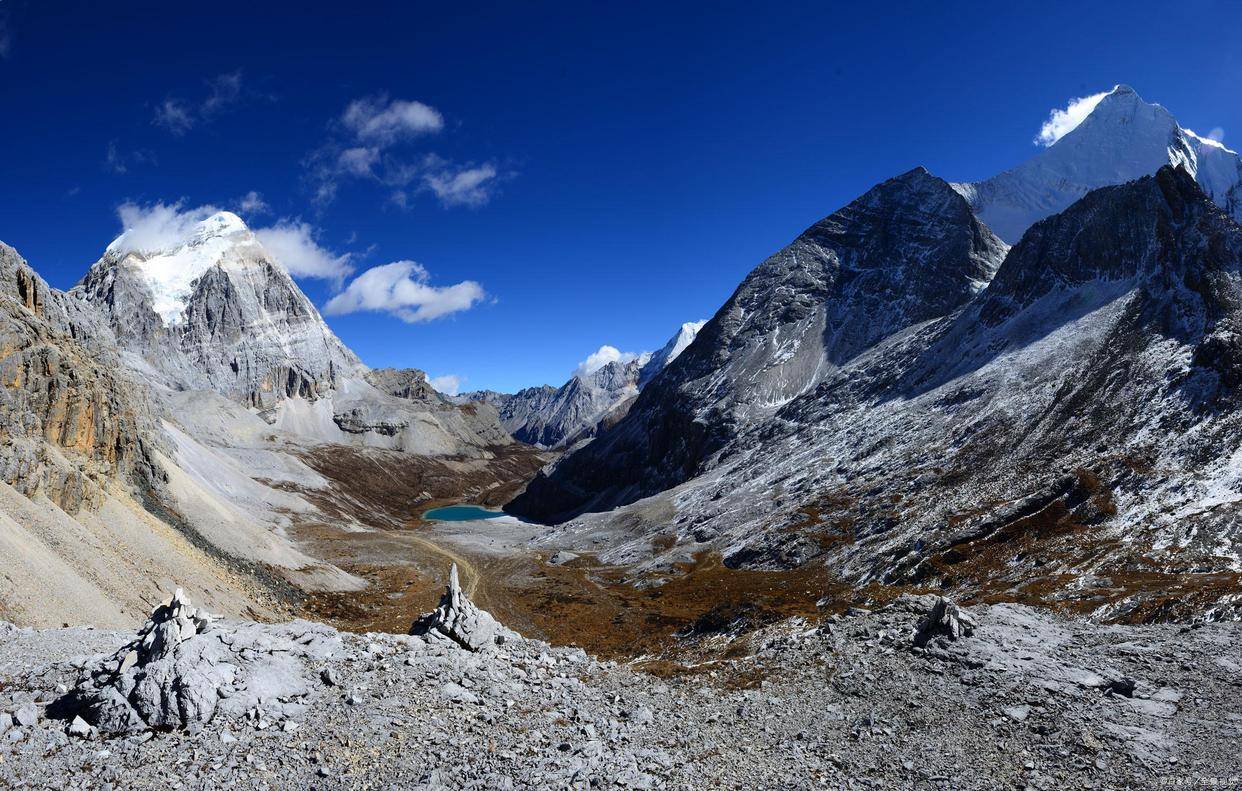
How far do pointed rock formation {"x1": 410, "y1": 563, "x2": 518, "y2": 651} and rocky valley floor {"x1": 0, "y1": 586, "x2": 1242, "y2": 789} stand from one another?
63 cm

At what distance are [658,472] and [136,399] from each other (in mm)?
105239

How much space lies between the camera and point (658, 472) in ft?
503

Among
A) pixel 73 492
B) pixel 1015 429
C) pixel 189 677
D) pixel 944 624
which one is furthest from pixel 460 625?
pixel 1015 429

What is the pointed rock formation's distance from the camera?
2344cm

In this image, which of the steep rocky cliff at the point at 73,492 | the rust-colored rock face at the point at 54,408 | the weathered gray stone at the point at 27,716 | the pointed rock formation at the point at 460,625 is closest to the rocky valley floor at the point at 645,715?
the weathered gray stone at the point at 27,716

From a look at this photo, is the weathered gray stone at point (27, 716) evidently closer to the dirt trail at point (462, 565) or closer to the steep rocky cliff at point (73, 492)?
the steep rocky cliff at point (73, 492)

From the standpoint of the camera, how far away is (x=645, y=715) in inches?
840

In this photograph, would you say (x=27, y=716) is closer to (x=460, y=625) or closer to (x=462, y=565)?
(x=460, y=625)

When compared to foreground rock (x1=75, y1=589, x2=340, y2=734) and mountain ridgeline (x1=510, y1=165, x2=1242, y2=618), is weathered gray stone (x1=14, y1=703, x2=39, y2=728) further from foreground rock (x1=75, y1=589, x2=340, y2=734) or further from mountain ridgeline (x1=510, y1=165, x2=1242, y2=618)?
mountain ridgeline (x1=510, y1=165, x2=1242, y2=618)

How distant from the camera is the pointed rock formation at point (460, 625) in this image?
2344 centimetres

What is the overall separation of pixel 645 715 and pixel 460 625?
7.82 metres

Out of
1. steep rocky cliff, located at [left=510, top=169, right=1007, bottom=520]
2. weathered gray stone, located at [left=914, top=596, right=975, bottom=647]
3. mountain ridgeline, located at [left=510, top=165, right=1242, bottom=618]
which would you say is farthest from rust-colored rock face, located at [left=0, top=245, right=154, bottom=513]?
steep rocky cliff, located at [left=510, top=169, right=1007, bottom=520]

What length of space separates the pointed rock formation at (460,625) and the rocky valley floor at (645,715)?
0.63 metres

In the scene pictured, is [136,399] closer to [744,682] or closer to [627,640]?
[627,640]
